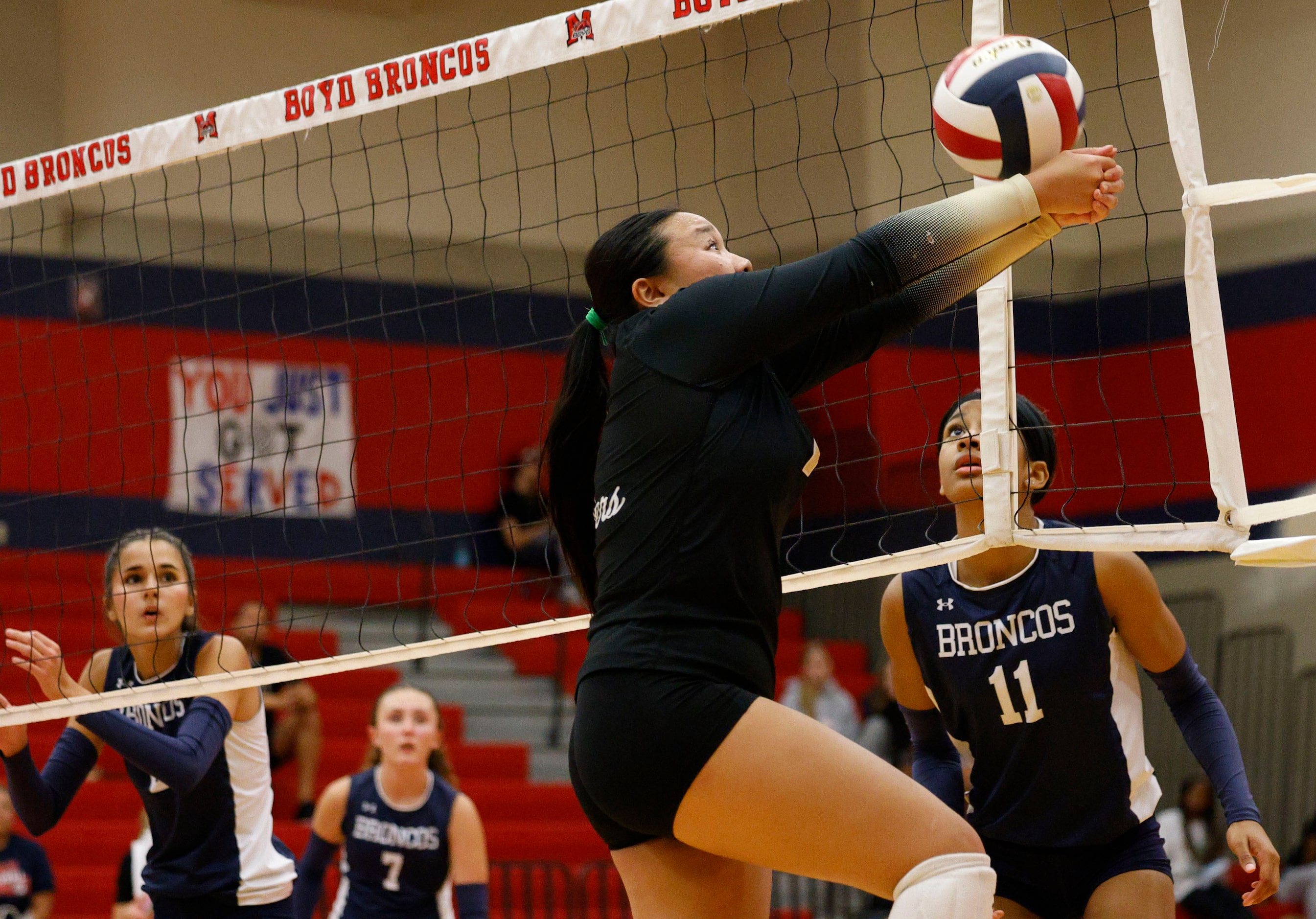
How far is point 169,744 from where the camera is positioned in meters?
4.20

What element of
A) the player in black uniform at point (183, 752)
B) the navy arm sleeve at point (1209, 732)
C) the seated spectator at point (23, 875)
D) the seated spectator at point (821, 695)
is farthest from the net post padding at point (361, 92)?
the seated spectator at point (821, 695)

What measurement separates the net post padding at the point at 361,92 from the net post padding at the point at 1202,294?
97 cm

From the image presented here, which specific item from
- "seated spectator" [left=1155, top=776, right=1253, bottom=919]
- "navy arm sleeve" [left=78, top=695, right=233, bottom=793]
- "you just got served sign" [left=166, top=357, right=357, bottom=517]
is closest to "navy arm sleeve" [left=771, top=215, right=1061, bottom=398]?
"navy arm sleeve" [left=78, top=695, right=233, bottom=793]

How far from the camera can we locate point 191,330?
12602 mm

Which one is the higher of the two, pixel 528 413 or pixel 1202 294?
pixel 528 413

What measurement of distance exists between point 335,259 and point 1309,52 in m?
7.60

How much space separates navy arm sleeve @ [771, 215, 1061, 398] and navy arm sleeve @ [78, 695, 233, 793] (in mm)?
2213

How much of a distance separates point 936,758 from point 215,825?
6.82ft

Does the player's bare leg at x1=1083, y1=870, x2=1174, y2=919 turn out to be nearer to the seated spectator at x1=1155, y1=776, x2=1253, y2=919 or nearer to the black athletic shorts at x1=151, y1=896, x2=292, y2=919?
the black athletic shorts at x1=151, y1=896, x2=292, y2=919

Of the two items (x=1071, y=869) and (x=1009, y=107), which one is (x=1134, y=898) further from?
(x=1009, y=107)

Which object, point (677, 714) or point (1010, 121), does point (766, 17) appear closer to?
point (1010, 121)

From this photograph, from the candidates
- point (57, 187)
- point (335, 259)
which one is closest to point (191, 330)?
point (335, 259)

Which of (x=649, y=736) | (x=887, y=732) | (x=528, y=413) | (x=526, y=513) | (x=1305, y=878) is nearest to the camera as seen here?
(x=649, y=736)

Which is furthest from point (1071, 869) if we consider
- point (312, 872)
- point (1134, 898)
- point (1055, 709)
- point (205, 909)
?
point (312, 872)
